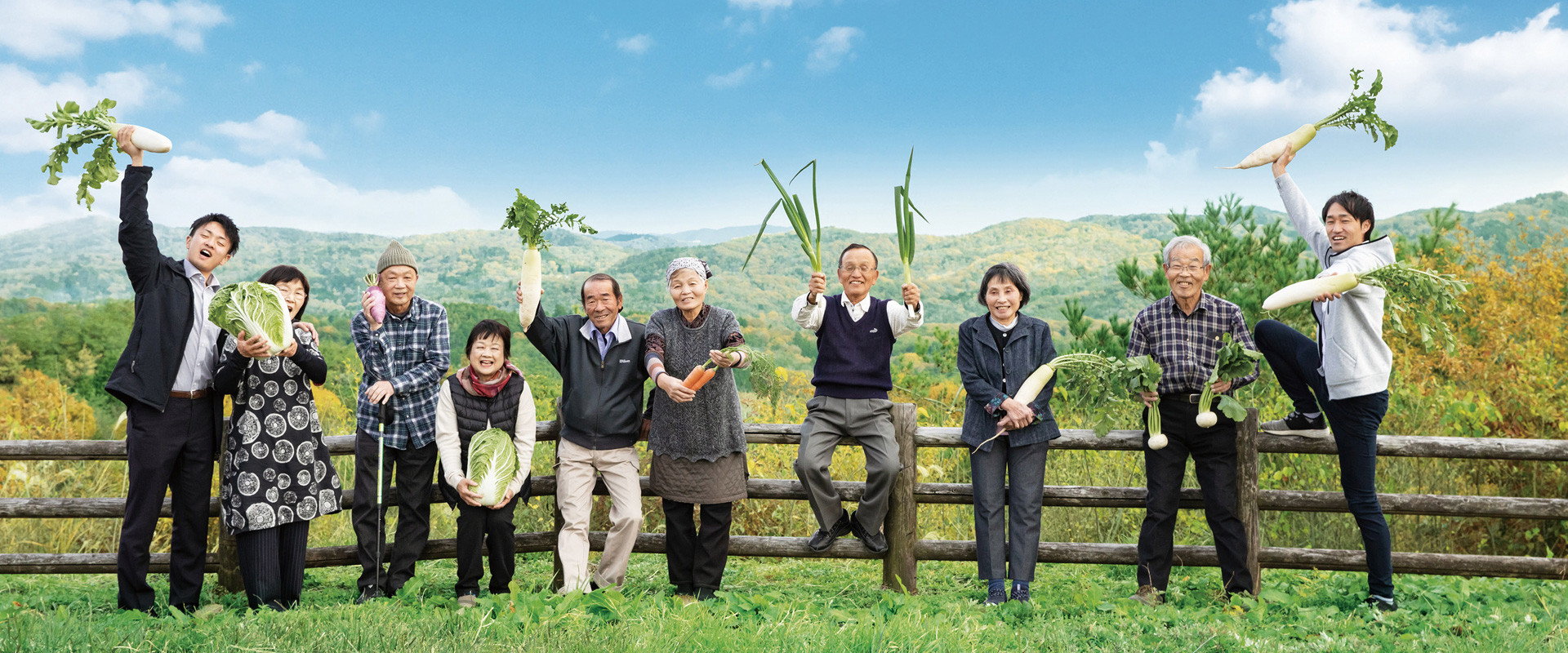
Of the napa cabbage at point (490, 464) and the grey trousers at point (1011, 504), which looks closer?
the napa cabbage at point (490, 464)

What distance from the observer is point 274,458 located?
473cm

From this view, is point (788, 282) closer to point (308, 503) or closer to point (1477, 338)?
point (1477, 338)

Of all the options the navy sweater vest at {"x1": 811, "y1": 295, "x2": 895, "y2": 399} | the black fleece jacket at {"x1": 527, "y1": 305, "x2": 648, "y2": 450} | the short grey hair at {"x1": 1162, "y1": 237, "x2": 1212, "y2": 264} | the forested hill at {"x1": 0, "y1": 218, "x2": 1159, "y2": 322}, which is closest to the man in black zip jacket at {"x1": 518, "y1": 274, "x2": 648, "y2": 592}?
the black fleece jacket at {"x1": 527, "y1": 305, "x2": 648, "y2": 450}

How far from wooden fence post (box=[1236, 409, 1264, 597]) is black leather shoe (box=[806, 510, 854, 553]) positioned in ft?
7.75

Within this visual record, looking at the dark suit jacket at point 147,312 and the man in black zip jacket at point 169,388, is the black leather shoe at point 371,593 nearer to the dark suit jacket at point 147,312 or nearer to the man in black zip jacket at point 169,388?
the man in black zip jacket at point 169,388

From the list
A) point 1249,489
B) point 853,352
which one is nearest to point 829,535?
point 853,352

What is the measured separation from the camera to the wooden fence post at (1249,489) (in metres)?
5.34

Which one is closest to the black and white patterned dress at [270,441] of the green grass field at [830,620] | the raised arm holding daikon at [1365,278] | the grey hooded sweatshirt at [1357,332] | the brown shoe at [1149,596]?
the green grass field at [830,620]

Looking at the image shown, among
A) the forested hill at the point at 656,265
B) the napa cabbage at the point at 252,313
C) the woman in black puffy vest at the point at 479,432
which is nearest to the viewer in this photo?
the napa cabbage at the point at 252,313

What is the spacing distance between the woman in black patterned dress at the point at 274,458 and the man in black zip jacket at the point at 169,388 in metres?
0.13

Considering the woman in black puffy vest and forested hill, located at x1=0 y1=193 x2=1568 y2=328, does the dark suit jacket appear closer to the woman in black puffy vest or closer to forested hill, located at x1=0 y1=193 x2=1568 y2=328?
the woman in black puffy vest

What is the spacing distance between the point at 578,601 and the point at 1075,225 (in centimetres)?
7979

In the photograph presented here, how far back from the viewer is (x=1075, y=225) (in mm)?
78750

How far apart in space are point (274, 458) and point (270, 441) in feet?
0.31
